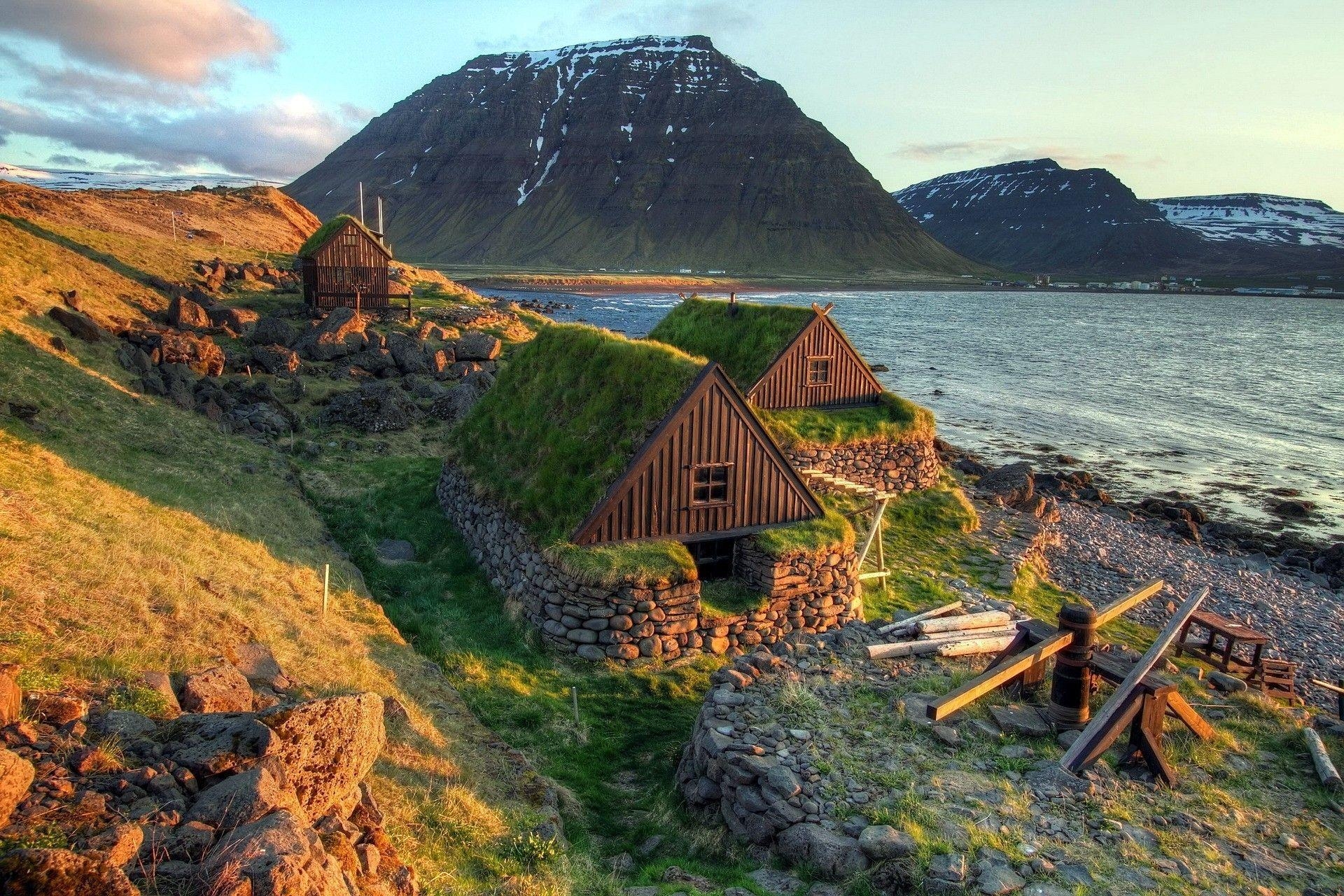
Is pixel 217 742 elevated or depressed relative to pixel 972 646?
elevated

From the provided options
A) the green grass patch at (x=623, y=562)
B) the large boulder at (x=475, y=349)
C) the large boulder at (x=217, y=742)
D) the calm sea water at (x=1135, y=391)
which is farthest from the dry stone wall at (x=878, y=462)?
the large boulder at (x=217, y=742)

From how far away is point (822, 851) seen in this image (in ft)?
31.7

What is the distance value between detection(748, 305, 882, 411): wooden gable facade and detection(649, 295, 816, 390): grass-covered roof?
1.29ft

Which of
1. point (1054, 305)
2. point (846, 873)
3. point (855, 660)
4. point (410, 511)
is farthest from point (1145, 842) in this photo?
point (1054, 305)

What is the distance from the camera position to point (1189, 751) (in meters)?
11.7

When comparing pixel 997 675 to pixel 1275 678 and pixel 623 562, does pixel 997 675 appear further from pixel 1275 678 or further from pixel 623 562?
pixel 1275 678

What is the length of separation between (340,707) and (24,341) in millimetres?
23088

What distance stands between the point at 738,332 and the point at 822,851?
26762mm

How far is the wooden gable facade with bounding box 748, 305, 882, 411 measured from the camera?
1260 inches

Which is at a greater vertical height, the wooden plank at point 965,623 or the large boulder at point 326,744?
the large boulder at point 326,744

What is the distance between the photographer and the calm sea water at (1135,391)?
154 ft

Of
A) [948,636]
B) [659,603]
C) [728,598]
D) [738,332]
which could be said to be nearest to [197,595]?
[659,603]

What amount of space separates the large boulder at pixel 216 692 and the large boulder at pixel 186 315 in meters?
32.5

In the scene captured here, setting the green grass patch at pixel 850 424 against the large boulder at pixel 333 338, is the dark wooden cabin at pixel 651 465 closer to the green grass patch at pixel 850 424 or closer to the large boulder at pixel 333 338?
the green grass patch at pixel 850 424
